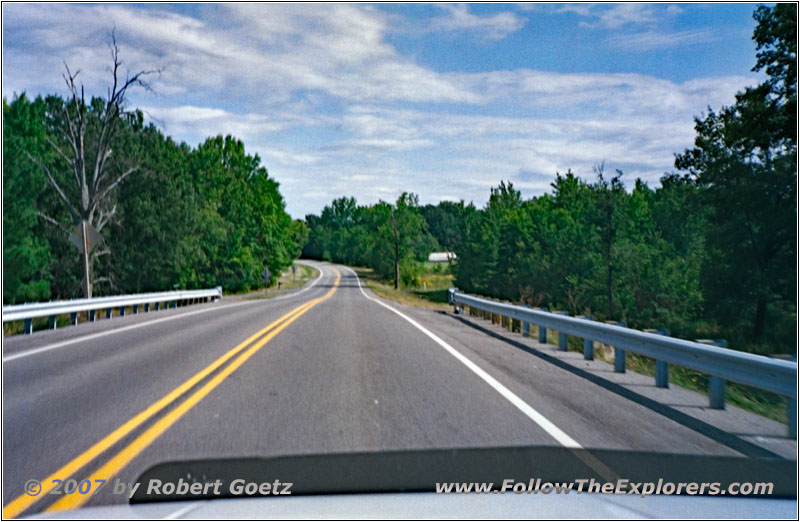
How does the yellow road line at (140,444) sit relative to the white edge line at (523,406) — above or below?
above

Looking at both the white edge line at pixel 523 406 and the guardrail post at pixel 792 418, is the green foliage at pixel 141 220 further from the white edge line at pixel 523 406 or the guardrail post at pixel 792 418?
the guardrail post at pixel 792 418

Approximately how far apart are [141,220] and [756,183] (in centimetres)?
4248

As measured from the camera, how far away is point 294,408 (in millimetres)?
6680

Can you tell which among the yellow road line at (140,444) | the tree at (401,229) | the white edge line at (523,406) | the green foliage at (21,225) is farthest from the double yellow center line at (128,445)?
the tree at (401,229)

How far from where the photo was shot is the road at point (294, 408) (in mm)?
5230

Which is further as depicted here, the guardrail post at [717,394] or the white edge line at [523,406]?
the guardrail post at [717,394]

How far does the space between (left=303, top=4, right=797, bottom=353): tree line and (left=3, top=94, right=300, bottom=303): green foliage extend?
29990 millimetres

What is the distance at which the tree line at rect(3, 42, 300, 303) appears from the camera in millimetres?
36844

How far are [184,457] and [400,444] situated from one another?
1744 millimetres

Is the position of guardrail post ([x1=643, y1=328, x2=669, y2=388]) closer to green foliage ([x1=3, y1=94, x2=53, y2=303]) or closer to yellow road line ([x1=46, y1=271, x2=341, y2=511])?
yellow road line ([x1=46, y1=271, x2=341, y2=511])

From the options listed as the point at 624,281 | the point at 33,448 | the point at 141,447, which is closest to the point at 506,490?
the point at 141,447

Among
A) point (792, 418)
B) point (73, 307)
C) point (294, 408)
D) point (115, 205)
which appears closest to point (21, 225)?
point (115, 205)

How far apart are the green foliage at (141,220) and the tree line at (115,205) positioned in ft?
0.29

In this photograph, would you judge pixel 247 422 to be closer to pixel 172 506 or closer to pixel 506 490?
pixel 172 506
